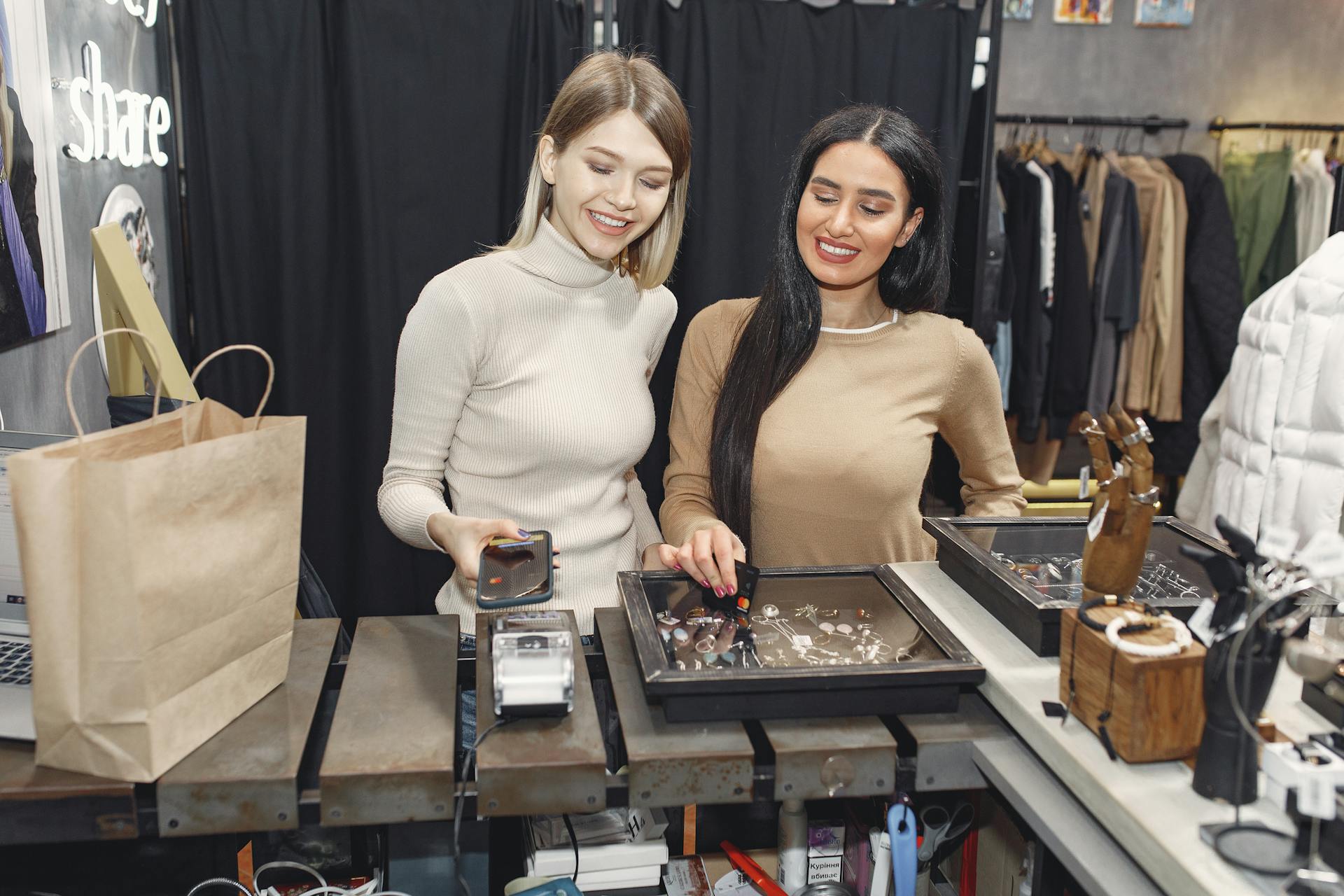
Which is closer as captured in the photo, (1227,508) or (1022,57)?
(1227,508)

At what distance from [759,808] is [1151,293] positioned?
3339mm

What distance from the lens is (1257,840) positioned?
970 mm

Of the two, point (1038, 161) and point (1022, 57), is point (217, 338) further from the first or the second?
point (1022, 57)

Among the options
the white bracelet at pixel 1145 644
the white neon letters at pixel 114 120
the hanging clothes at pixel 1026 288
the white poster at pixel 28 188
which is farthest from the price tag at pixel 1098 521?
the hanging clothes at pixel 1026 288

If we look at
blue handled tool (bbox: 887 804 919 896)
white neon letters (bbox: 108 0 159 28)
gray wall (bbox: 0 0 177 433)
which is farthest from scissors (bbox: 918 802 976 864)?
Answer: white neon letters (bbox: 108 0 159 28)

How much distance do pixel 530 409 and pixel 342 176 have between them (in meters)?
1.47

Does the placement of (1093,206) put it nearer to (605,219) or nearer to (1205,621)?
(605,219)

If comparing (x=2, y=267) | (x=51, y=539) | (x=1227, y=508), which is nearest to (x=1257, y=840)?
(x=51, y=539)

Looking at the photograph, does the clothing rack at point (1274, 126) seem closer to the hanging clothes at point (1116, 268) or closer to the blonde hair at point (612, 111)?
the hanging clothes at point (1116, 268)

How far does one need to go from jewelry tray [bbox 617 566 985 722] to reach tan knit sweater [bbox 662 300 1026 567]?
1.24 ft

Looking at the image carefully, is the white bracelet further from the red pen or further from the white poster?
the white poster

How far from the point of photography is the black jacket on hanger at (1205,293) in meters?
4.09

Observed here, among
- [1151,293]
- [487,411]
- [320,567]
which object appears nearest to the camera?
[487,411]

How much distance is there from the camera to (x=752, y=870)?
1.47 meters
